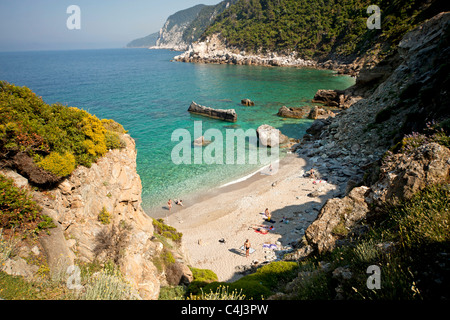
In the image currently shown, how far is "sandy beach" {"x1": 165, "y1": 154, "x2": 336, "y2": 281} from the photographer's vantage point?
50.2 ft

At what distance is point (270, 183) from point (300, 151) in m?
9.45

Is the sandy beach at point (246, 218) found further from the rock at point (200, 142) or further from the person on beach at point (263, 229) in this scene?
the rock at point (200, 142)

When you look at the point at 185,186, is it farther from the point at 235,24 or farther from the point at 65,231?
the point at 235,24

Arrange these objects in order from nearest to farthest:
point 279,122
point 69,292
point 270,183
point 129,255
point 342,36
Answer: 1. point 69,292
2. point 129,255
3. point 270,183
4. point 279,122
5. point 342,36

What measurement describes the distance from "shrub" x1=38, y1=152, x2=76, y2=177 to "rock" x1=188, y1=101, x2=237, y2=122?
119ft

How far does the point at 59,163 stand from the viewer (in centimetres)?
797

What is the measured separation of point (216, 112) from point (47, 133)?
3822 cm

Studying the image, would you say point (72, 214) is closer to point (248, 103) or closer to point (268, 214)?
point (268, 214)

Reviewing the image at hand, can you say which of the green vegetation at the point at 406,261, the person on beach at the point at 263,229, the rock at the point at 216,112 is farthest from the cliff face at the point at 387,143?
the rock at the point at 216,112

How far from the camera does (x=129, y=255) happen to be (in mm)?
8398

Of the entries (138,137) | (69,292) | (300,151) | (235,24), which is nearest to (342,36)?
(235,24)

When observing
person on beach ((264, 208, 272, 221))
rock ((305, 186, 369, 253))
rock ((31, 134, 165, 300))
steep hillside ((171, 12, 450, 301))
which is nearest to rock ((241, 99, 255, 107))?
steep hillside ((171, 12, 450, 301))

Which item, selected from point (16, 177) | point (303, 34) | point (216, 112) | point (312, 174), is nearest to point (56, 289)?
point (16, 177)

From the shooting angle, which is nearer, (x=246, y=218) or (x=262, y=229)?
(x=262, y=229)
